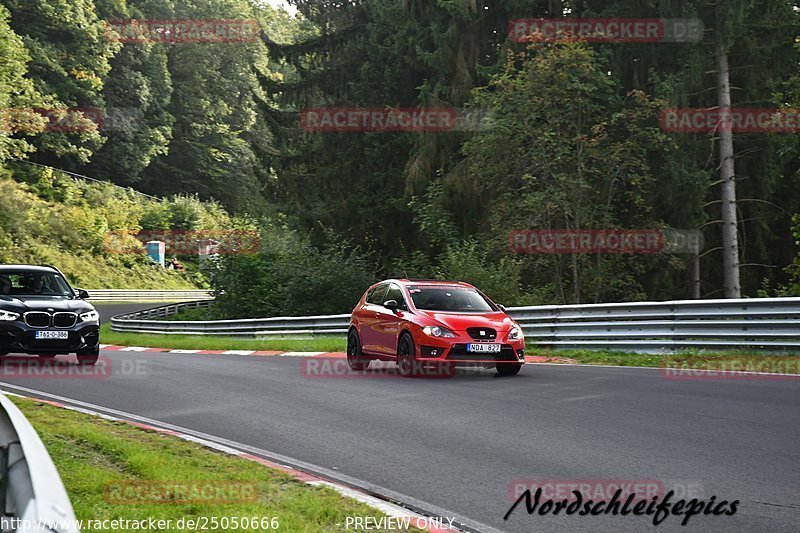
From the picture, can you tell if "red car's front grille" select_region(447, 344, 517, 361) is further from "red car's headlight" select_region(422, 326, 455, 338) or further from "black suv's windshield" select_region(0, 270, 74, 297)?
"black suv's windshield" select_region(0, 270, 74, 297)

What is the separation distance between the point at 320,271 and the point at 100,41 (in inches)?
1748

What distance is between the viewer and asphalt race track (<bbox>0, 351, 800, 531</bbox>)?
23.8 feet

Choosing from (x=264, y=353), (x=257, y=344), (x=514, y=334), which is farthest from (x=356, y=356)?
(x=257, y=344)

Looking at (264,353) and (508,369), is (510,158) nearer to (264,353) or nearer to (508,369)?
(264,353)

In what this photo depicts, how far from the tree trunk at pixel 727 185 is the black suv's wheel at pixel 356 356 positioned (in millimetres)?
14824

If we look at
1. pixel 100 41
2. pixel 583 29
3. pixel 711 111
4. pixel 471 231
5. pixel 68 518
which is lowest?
pixel 68 518

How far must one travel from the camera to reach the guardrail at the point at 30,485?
273cm

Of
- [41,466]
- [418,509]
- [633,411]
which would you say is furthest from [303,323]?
[41,466]

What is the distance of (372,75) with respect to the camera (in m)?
39.8

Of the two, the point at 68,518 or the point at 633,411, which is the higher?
the point at 68,518

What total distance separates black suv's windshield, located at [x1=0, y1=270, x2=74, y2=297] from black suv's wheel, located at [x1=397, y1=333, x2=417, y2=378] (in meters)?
6.95

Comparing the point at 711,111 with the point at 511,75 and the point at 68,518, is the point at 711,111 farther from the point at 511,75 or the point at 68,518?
the point at 68,518

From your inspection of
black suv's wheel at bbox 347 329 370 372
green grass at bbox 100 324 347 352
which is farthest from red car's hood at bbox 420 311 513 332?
green grass at bbox 100 324 347 352

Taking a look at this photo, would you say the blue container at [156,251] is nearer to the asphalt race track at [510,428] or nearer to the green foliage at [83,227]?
the green foliage at [83,227]
